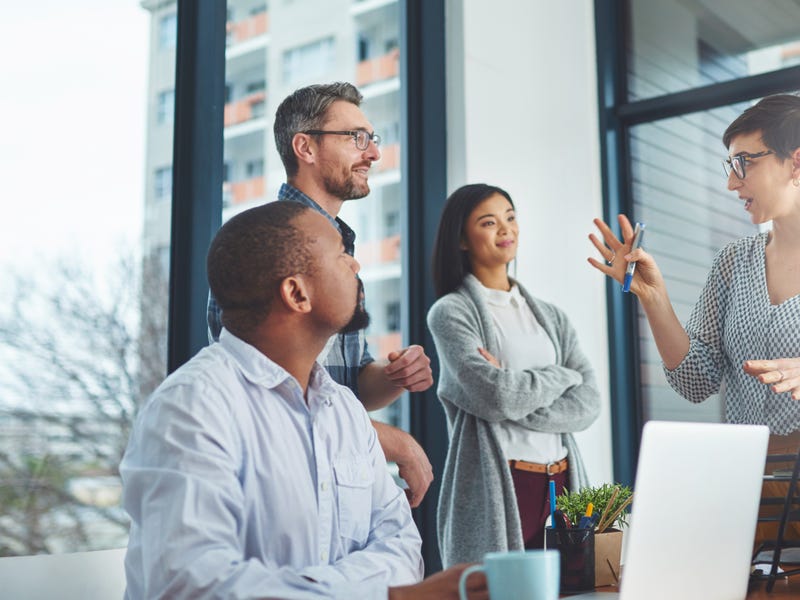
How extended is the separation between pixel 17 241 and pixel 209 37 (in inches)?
32.7

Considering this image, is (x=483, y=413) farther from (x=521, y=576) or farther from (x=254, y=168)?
(x=521, y=576)

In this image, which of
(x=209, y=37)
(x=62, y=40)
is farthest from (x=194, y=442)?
(x=209, y=37)

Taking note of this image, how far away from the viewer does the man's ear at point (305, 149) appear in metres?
2.31

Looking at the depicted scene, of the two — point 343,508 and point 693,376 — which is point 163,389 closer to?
point 343,508

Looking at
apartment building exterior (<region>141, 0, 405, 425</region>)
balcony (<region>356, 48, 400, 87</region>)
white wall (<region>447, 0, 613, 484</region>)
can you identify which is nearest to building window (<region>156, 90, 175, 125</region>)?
apartment building exterior (<region>141, 0, 405, 425</region>)

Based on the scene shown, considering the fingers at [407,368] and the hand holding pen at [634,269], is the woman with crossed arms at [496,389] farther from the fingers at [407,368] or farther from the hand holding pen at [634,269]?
the hand holding pen at [634,269]

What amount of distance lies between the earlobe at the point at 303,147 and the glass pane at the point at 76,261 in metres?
0.39

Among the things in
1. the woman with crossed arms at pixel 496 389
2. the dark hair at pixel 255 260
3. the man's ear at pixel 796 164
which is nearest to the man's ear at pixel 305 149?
the woman with crossed arms at pixel 496 389

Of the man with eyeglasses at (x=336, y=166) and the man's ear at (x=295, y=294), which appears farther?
the man with eyeglasses at (x=336, y=166)

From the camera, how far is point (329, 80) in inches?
120

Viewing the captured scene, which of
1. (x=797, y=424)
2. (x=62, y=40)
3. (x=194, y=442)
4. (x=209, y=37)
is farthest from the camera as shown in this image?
(x=209, y=37)

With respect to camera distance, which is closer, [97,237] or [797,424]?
[797,424]

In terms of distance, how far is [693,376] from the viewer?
2.08 meters

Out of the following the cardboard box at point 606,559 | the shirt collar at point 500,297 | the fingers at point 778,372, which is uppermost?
the shirt collar at point 500,297
